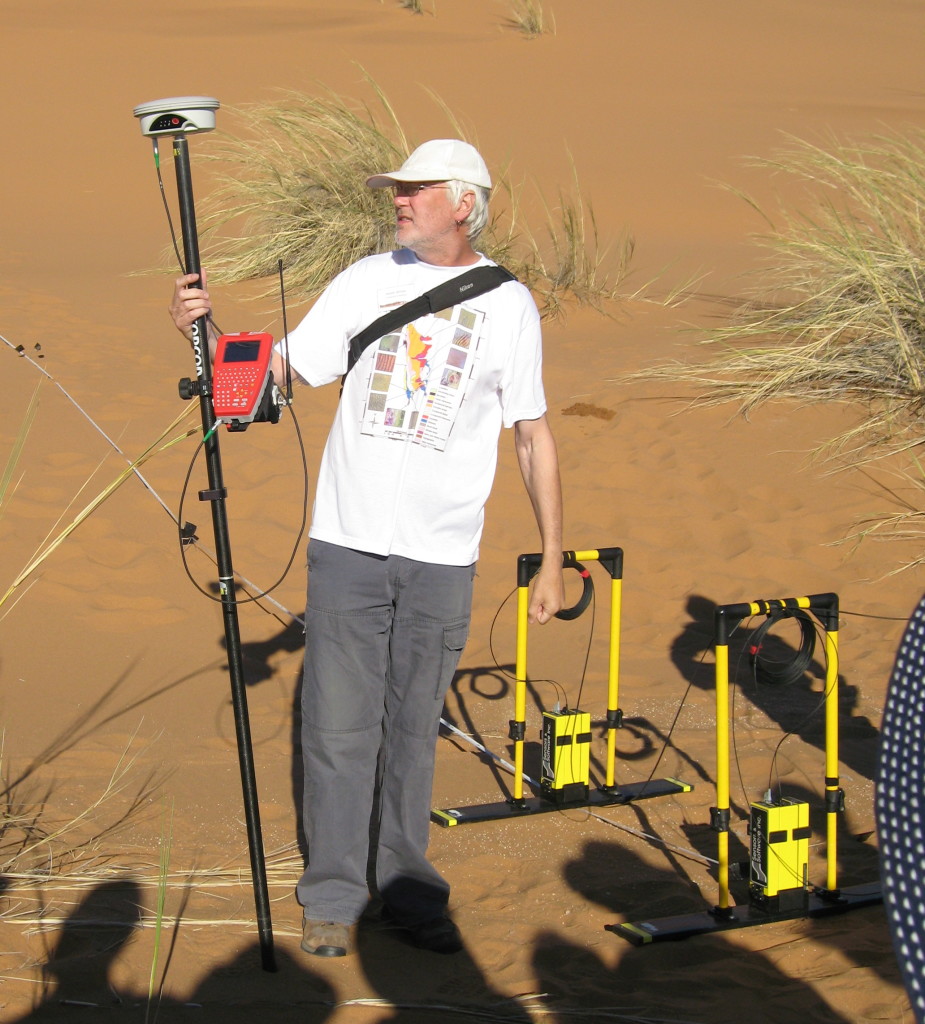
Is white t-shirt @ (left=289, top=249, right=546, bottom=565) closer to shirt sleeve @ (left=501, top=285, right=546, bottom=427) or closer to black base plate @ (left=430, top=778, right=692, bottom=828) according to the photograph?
shirt sleeve @ (left=501, top=285, right=546, bottom=427)

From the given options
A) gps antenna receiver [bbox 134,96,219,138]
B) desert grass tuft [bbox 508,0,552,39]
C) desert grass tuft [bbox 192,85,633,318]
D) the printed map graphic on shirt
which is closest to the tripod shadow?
the printed map graphic on shirt

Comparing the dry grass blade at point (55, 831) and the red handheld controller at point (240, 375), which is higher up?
the red handheld controller at point (240, 375)

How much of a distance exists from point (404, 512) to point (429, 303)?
565mm

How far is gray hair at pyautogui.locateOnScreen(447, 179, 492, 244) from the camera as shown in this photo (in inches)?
134

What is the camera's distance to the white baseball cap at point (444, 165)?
3.37m

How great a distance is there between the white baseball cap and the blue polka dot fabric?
259cm

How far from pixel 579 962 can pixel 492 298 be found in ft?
6.14

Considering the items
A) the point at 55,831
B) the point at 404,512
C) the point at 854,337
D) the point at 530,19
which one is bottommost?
the point at 55,831

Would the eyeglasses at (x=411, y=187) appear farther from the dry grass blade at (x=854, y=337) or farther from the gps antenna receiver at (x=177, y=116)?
the dry grass blade at (x=854, y=337)

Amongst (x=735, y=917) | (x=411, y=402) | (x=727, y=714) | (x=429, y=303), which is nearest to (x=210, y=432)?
(x=411, y=402)

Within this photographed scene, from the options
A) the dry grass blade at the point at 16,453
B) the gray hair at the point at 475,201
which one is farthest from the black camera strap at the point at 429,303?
the dry grass blade at the point at 16,453

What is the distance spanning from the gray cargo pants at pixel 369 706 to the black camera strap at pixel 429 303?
0.57m

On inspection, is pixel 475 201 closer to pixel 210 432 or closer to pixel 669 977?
pixel 210 432

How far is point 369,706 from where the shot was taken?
11.5ft
